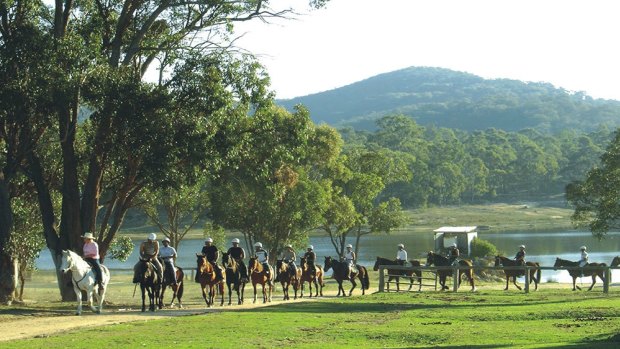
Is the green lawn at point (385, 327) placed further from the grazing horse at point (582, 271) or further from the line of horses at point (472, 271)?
the line of horses at point (472, 271)

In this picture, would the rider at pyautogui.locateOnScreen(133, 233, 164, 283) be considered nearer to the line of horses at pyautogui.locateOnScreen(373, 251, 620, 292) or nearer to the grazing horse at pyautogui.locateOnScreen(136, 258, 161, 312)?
the grazing horse at pyautogui.locateOnScreen(136, 258, 161, 312)

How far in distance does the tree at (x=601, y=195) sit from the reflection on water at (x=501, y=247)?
988cm

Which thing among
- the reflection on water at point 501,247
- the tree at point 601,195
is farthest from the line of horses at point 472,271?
the reflection on water at point 501,247

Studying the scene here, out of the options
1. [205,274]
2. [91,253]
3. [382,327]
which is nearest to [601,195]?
[205,274]

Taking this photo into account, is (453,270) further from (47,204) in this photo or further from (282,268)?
(47,204)

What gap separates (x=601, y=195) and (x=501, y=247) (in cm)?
3674

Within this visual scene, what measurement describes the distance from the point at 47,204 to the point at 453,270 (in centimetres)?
1548

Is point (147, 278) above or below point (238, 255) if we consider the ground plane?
below

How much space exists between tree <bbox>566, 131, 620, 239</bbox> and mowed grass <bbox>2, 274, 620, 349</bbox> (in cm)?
1505

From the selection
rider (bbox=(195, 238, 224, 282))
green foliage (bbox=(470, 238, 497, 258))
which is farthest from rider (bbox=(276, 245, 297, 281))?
green foliage (bbox=(470, 238, 497, 258))

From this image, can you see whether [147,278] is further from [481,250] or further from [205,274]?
[481,250]

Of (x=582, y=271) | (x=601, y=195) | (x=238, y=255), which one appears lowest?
(x=582, y=271)

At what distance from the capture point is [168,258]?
88.5ft

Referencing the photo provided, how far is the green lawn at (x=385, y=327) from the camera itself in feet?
56.2
